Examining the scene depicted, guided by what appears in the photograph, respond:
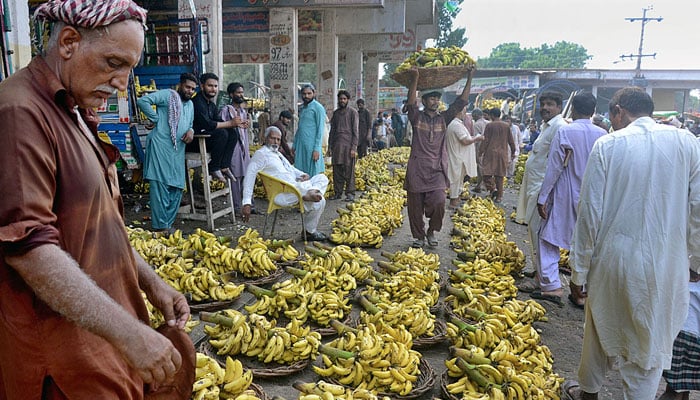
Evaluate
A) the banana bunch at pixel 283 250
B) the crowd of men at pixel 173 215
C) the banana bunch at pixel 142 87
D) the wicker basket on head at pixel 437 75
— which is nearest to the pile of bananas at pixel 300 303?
the banana bunch at pixel 283 250

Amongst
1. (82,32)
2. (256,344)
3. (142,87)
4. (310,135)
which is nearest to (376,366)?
(256,344)

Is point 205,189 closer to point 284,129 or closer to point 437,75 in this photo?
point 284,129

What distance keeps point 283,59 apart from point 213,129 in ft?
18.9

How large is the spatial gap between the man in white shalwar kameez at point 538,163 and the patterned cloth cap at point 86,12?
4.93 metres

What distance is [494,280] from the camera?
548cm

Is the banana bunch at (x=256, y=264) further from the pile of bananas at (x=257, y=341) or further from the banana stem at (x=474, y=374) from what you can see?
the banana stem at (x=474, y=374)

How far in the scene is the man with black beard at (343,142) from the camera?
10.5 metres

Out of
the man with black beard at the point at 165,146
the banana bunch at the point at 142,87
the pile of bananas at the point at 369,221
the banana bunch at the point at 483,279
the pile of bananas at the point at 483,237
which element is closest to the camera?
the banana bunch at the point at 483,279

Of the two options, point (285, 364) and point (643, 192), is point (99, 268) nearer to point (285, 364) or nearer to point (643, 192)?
point (285, 364)

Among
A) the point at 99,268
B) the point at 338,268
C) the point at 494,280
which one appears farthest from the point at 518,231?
the point at 99,268

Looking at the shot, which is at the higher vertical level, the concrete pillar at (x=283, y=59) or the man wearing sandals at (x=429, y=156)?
the concrete pillar at (x=283, y=59)

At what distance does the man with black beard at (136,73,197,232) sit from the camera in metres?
6.73

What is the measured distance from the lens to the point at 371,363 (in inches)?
133

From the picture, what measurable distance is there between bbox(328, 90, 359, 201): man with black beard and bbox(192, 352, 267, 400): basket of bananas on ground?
306 inches
